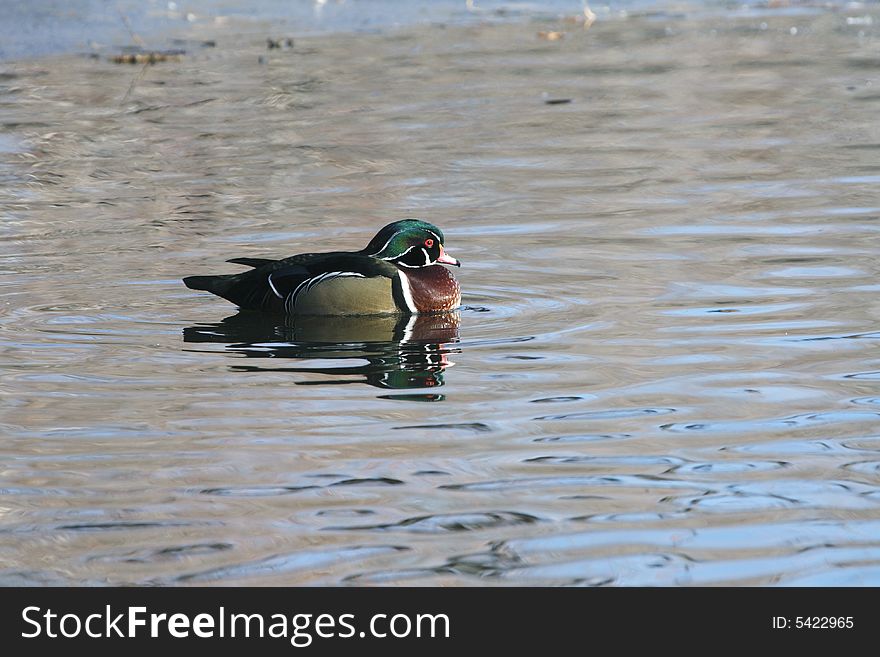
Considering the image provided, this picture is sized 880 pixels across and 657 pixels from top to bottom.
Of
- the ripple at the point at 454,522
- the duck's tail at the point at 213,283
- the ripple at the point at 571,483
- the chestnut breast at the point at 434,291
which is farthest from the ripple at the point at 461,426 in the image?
the duck's tail at the point at 213,283

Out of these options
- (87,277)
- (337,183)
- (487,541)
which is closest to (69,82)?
(337,183)

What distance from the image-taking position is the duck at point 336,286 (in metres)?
8.38

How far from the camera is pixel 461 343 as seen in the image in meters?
7.78

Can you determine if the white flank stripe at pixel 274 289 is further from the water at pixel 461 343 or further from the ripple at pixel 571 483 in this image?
the ripple at pixel 571 483

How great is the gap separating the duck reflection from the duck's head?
1.17 ft

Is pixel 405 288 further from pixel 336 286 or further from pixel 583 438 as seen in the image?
pixel 583 438

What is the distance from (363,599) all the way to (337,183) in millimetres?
7860

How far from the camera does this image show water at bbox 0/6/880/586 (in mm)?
4914

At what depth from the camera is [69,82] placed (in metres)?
16.9

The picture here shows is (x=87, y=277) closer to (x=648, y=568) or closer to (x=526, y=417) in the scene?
(x=526, y=417)

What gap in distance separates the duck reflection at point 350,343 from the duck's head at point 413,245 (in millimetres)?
355

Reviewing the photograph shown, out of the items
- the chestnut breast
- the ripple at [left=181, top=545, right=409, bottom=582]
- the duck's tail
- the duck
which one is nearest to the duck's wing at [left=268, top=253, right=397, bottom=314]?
the duck

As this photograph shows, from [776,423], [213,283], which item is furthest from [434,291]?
[776,423]

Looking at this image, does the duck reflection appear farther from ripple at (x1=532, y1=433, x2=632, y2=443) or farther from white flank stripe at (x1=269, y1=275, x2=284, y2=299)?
ripple at (x1=532, y1=433, x2=632, y2=443)
